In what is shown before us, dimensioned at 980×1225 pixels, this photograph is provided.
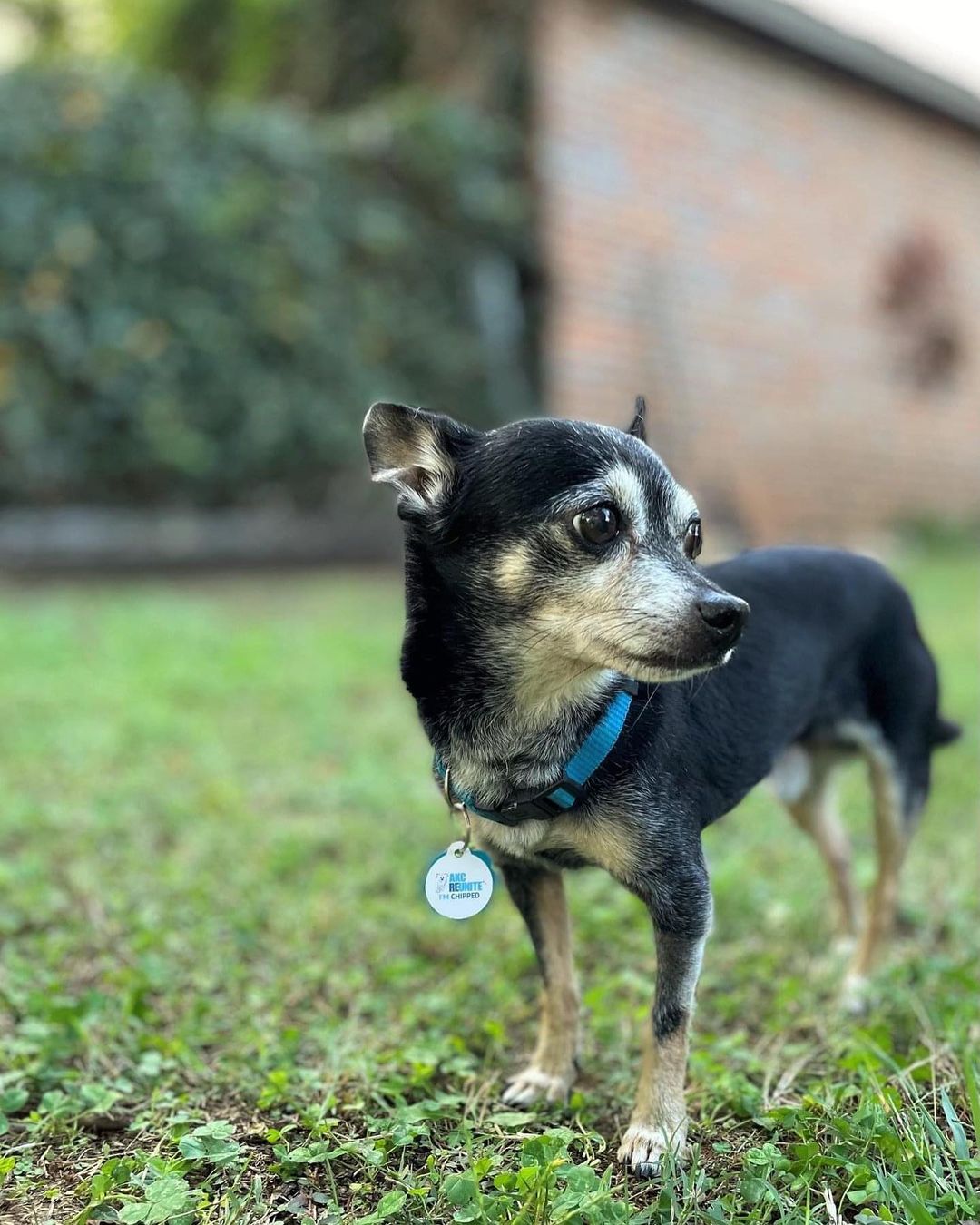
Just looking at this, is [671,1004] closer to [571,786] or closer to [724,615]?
[571,786]

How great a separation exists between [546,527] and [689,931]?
80 centimetres

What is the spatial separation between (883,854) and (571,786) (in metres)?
1.33

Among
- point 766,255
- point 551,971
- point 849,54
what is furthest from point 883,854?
point 849,54

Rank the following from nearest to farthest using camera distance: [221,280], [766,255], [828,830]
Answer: [828,830] < [221,280] < [766,255]

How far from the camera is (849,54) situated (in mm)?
11266

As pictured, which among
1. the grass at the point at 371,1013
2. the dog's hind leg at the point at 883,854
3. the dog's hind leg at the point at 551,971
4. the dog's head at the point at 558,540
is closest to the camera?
the grass at the point at 371,1013

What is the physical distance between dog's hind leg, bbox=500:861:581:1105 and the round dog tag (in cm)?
11

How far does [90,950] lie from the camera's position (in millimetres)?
2938

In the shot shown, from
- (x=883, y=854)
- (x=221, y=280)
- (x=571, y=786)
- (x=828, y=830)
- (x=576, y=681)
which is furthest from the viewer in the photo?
(x=221, y=280)

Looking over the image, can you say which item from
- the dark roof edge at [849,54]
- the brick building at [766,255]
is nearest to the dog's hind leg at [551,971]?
the brick building at [766,255]

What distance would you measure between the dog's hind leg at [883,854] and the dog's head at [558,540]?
1064 millimetres

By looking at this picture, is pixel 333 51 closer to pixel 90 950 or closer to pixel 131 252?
pixel 131 252

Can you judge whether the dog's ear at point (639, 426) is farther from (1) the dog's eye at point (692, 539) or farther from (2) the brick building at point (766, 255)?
→ (2) the brick building at point (766, 255)

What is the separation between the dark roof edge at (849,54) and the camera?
10305 mm
